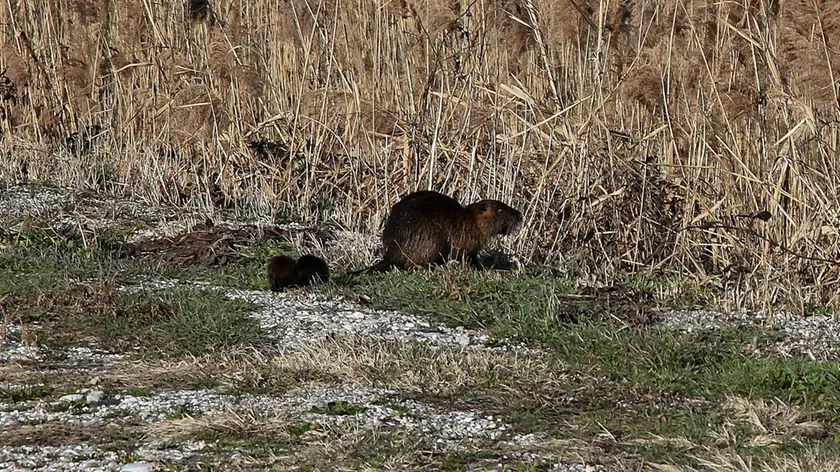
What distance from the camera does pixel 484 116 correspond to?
9.25 meters

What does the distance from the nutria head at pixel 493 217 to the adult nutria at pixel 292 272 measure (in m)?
1.10

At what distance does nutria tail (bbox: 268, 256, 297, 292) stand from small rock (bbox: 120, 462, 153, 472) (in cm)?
304

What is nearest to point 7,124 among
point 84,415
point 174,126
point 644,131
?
point 174,126

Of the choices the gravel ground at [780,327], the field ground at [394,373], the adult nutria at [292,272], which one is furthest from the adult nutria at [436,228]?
the gravel ground at [780,327]

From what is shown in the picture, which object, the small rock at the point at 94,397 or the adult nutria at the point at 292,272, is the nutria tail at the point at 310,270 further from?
the small rock at the point at 94,397

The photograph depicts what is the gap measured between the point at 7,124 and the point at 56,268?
4.40 meters

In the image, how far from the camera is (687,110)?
8.26 meters

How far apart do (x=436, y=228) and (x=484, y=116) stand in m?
1.69

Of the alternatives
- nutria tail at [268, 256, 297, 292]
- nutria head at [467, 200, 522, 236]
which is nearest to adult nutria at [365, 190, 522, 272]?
nutria head at [467, 200, 522, 236]

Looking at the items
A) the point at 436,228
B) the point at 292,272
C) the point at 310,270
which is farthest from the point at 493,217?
the point at 292,272

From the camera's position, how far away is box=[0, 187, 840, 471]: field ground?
464cm

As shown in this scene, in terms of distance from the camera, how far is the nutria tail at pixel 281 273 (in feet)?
24.6

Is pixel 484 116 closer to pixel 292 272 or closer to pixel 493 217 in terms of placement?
pixel 493 217

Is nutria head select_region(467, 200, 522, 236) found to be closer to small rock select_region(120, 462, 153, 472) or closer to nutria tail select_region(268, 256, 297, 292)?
nutria tail select_region(268, 256, 297, 292)
